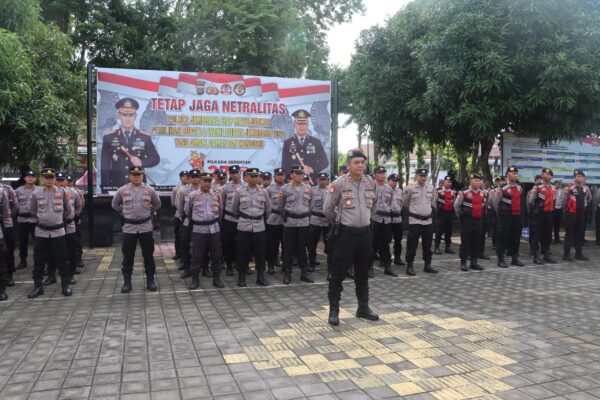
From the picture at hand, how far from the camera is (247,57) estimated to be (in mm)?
17797

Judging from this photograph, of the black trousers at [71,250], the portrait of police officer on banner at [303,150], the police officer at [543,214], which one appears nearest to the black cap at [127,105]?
the portrait of police officer on banner at [303,150]

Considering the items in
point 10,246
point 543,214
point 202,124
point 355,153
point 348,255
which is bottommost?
point 10,246

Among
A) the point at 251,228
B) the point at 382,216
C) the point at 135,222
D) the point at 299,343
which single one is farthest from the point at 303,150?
the point at 299,343

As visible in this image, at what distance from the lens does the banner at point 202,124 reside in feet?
35.6

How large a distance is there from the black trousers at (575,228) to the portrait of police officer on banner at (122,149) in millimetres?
9037

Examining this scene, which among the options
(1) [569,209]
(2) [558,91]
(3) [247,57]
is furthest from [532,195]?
(3) [247,57]

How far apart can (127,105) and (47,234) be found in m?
4.98

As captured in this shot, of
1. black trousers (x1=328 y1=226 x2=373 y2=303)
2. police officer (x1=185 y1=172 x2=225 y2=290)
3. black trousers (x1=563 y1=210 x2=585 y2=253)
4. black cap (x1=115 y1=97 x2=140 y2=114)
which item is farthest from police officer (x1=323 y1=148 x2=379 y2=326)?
black cap (x1=115 y1=97 x2=140 y2=114)

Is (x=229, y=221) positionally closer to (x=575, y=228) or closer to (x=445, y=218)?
(x=445, y=218)

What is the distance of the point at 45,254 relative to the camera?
21.9 ft

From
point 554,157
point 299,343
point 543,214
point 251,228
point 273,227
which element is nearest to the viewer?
point 299,343

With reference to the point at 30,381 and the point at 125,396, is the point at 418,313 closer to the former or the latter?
the point at 125,396

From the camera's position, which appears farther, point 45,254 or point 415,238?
point 415,238

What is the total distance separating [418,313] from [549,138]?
25.5 ft
